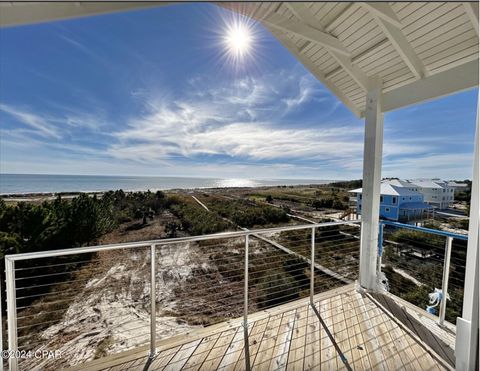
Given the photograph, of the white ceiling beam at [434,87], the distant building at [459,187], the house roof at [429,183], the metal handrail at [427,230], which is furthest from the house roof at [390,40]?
the house roof at [429,183]

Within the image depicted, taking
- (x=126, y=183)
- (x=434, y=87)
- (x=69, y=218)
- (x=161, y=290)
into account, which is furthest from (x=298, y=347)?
(x=69, y=218)

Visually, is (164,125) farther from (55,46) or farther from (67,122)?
(67,122)

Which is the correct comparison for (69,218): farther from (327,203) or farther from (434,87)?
(434,87)

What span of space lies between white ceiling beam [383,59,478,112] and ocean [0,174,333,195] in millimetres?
6922

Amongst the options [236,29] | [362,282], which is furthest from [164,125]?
[362,282]

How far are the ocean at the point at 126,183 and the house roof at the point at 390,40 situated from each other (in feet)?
23.1

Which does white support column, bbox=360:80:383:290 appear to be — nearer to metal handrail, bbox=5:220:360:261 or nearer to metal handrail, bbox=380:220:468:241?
metal handrail, bbox=380:220:468:241

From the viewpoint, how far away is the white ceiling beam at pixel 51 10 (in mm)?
1062

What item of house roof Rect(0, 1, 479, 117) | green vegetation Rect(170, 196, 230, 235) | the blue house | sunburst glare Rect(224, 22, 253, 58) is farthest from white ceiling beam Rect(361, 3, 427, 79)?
green vegetation Rect(170, 196, 230, 235)

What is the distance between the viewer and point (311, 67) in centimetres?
253

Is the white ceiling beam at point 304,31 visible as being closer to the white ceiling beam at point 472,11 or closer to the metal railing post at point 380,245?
the white ceiling beam at point 472,11

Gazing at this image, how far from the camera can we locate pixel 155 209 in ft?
39.2

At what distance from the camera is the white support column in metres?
2.34

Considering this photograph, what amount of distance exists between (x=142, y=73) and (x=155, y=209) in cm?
703
